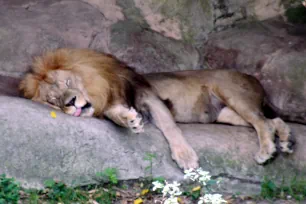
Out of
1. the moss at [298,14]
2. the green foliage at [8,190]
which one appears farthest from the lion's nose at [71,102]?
the moss at [298,14]

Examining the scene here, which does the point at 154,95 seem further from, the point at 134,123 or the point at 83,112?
the point at 83,112

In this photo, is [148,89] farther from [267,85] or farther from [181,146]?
[267,85]

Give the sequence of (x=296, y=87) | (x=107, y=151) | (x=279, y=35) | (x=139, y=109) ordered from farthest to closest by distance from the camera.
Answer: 1. (x=279, y=35)
2. (x=296, y=87)
3. (x=139, y=109)
4. (x=107, y=151)

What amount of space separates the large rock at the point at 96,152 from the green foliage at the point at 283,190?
0.40 feet

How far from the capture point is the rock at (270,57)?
5.66 meters

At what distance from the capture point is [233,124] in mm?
5570

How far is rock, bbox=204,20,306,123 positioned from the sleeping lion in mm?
219

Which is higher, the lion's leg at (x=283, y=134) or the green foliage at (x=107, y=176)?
the lion's leg at (x=283, y=134)

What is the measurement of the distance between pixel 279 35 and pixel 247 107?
1.05 metres

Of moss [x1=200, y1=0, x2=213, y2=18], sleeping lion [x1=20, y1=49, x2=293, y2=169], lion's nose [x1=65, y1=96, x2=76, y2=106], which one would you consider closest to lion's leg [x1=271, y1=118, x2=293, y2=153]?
sleeping lion [x1=20, y1=49, x2=293, y2=169]

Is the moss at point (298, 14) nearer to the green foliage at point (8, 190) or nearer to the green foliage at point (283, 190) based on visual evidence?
the green foliage at point (283, 190)

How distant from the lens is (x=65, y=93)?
4961 mm

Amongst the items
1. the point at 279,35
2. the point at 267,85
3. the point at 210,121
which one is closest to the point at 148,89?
the point at 210,121

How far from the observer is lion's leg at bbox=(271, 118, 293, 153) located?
4980 millimetres
